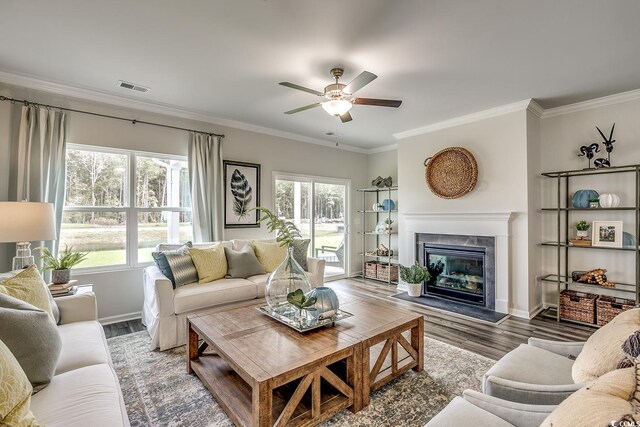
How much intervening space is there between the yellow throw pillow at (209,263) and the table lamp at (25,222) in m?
1.29

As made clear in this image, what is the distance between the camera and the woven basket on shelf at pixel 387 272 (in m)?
5.70

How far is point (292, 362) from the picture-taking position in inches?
68.1

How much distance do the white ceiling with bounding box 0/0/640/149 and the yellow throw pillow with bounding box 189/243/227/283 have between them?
73.9 inches

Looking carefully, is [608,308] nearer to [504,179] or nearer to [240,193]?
[504,179]

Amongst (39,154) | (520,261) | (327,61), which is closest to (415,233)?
(520,261)

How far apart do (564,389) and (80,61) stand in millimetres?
4211

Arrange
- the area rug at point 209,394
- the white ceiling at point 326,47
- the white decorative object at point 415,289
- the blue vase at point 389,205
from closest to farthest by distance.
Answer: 1. the area rug at point 209,394
2. the white ceiling at point 326,47
3. the white decorative object at point 415,289
4. the blue vase at point 389,205

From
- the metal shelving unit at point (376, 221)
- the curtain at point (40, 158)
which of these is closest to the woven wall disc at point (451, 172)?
the metal shelving unit at point (376, 221)

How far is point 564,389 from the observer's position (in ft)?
4.20

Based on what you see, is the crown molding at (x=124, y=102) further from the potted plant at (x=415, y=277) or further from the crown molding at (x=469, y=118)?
the potted plant at (x=415, y=277)

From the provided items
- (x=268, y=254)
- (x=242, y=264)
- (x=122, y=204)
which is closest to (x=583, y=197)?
(x=268, y=254)

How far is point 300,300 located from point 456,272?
3201 mm

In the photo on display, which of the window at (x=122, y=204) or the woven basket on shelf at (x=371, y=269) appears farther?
the woven basket on shelf at (x=371, y=269)

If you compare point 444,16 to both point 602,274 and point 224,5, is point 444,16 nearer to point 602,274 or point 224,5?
point 224,5
